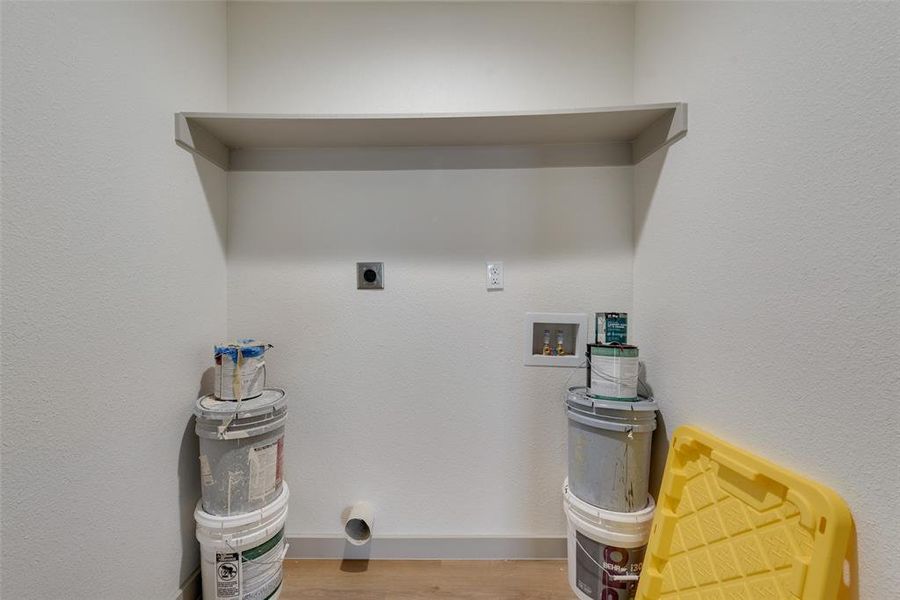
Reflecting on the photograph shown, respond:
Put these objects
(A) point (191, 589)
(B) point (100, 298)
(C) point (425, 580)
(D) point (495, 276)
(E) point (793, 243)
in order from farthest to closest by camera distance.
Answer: (D) point (495, 276)
(C) point (425, 580)
(A) point (191, 589)
(B) point (100, 298)
(E) point (793, 243)

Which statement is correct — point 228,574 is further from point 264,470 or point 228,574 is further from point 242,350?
point 242,350

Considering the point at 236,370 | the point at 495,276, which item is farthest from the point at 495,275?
the point at 236,370

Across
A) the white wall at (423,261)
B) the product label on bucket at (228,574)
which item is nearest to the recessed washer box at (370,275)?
the white wall at (423,261)

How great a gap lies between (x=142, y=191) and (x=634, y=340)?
5.89ft

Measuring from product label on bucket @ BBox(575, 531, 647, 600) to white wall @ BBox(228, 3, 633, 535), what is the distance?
0.92ft

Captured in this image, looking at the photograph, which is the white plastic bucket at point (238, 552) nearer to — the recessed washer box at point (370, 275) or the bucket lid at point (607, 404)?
the recessed washer box at point (370, 275)

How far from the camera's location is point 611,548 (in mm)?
1141

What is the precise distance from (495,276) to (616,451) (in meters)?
0.77

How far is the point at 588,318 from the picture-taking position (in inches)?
56.2

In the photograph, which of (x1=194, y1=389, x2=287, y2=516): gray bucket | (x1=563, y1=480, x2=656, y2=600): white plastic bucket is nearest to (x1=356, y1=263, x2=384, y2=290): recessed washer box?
(x1=194, y1=389, x2=287, y2=516): gray bucket

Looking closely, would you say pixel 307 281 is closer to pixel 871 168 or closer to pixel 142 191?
pixel 142 191

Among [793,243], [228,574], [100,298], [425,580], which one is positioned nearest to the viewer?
[793,243]

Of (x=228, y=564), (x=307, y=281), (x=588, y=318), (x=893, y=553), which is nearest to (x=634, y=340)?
(x=588, y=318)

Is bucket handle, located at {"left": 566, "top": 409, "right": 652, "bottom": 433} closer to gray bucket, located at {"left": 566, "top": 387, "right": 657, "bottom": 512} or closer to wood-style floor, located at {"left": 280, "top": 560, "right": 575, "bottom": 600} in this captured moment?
gray bucket, located at {"left": 566, "top": 387, "right": 657, "bottom": 512}
